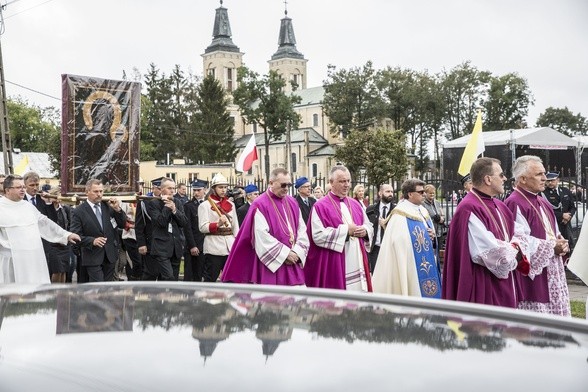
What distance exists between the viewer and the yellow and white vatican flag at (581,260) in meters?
6.61

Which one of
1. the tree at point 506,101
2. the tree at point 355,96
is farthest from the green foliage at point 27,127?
the tree at point 506,101

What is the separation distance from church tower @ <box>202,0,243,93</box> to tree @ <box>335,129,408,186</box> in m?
78.0

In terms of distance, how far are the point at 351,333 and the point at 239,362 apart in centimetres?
34

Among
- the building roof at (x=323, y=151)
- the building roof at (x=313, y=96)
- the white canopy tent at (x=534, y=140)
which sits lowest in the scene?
the white canopy tent at (x=534, y=140)

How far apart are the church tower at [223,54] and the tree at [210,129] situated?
5231 cm

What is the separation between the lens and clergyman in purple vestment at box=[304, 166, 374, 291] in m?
8.93

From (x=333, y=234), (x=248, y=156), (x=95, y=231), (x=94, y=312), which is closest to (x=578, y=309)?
(x=333, y=234)

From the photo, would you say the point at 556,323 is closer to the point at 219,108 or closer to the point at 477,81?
the point at 477,81

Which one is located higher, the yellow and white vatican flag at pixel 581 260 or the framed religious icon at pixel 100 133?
the framed religious icon at pixel 100 133

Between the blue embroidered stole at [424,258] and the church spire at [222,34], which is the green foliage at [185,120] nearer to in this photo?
the church spire at [222,34]

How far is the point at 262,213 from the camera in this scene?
8.51 meters

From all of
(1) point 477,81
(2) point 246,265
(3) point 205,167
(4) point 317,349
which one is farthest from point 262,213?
(1) point 477,81

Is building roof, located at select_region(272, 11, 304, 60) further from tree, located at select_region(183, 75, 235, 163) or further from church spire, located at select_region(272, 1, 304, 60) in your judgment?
tree, located at select_region(183, 75, 235, 163)

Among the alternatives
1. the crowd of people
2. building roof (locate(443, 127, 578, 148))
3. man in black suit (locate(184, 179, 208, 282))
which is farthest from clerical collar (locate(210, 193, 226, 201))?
building roof (locate(443, 127, 578, 148))
